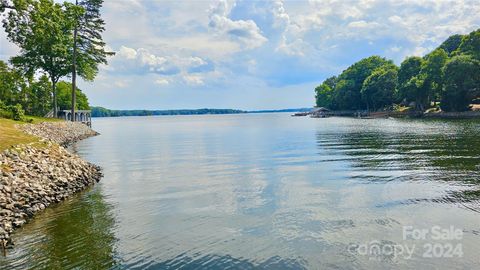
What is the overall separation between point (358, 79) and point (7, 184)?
178441 mm

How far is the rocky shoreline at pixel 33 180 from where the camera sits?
16.0 m

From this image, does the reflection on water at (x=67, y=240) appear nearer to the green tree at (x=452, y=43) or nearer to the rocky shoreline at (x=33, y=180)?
the rocky shoreline at (x=33, y=180)

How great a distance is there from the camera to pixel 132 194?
72.6 ft

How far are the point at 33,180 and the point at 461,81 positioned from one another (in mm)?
99175

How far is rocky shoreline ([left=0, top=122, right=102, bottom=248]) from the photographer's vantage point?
52.6 feet

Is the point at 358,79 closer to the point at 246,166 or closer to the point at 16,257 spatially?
the point at 246,166

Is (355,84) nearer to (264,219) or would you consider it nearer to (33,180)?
(264,219)

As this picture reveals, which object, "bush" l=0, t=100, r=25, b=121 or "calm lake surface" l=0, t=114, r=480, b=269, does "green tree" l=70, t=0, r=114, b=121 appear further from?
"calm lake surface" l=0, t=114, r=480, b=269

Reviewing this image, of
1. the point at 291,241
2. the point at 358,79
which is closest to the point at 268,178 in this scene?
the point at 291,241

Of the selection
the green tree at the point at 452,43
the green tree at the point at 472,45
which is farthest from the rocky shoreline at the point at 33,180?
the green tree at the point at 452,43

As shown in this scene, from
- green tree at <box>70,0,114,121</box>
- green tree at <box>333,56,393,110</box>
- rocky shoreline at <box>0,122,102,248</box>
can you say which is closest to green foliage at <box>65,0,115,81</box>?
green tree at <box>70,0,114,121</box>

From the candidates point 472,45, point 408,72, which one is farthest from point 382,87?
point 472,45

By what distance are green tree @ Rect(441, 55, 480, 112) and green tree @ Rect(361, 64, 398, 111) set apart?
118 ft

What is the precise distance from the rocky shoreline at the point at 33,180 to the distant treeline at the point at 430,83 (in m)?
92.8
